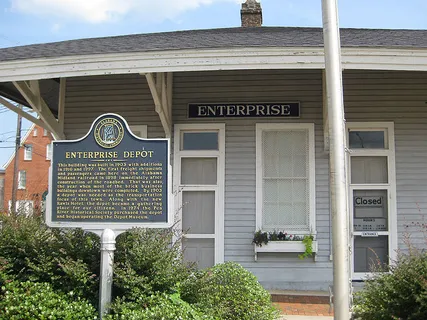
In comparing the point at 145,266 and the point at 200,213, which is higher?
the point at 200,213

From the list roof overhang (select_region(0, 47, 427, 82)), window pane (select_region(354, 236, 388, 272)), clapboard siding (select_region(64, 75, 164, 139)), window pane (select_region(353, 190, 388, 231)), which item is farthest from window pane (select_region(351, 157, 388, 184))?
clapboard siding (select_region(64, 75, 164, 139))

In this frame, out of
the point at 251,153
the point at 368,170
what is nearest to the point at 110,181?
the point at 251,153

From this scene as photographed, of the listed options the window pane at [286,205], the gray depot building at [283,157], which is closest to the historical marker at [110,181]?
the gray depot building at [283,157]

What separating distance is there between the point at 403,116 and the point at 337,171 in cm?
433

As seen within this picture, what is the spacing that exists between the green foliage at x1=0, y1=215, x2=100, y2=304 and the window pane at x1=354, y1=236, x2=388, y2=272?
471 cm

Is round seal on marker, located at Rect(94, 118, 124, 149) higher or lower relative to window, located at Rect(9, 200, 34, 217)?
higher

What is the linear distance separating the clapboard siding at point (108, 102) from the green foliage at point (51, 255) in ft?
11.1

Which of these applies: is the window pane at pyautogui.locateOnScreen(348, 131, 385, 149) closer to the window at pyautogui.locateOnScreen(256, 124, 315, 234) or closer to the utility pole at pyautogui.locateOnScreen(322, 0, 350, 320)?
the window at pyautogui.locateOnScreen(256, 124, 315, 234)

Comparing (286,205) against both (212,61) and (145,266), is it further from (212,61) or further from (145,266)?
(145,266)

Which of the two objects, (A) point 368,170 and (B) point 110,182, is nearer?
(B) point 110,182

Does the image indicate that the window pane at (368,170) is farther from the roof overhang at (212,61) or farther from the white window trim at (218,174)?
the white window trim at (218,174)

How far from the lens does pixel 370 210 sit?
7.94 m

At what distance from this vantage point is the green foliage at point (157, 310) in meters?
4.23

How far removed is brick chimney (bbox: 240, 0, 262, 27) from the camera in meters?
11.7
